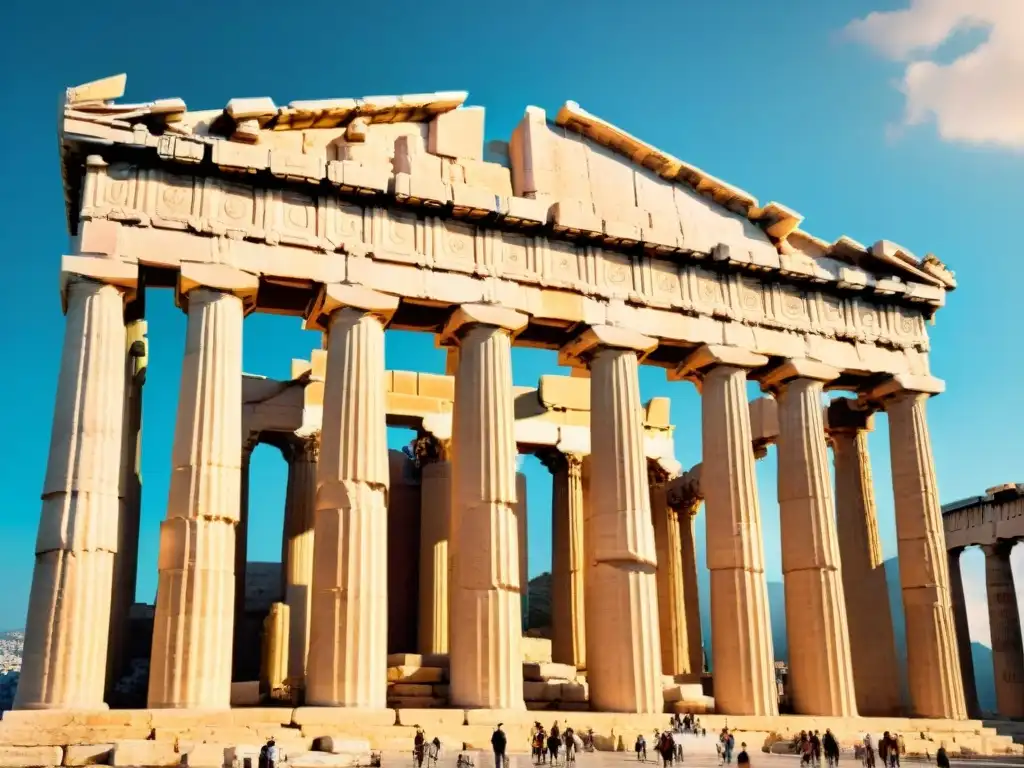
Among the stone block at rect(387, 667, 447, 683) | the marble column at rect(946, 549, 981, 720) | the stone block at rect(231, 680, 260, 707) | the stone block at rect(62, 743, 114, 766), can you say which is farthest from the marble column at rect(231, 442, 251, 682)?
the marble column at rect(946, 549, 981, 720)

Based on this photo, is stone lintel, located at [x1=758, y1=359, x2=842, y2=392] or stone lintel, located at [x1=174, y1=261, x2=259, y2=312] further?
stone lintel, located at [x1=758, y1=359, x2=842, y2=392]

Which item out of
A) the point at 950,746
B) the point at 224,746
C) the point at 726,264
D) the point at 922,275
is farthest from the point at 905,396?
the point at 224,746

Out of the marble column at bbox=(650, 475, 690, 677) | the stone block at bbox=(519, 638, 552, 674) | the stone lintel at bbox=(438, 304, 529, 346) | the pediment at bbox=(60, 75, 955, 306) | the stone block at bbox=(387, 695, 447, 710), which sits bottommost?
the stone block at bbox=(387, 695, 447, 710)

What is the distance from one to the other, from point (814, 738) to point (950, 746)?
6146mm

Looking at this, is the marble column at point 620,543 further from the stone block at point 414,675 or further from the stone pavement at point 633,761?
the stone block at point 414,675

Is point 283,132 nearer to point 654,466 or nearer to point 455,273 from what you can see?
point 455,273

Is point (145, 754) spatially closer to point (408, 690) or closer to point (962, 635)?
point (408, 690)

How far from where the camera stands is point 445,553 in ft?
96.2

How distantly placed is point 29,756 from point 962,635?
97.6 feet

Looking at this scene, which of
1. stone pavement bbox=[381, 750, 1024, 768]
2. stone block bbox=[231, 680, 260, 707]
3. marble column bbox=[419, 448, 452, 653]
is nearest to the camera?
stone pavement bbox=[381, 750, 1024, 768]

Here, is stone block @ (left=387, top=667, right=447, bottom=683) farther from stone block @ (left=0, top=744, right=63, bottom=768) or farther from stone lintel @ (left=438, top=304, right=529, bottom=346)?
stone block @ (left=0, top=744, right=63, bottom=768)

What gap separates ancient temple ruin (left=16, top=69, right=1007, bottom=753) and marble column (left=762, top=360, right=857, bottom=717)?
74mm

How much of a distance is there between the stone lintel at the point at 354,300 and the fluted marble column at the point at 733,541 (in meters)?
7.86

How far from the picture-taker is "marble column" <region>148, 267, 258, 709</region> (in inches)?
731
